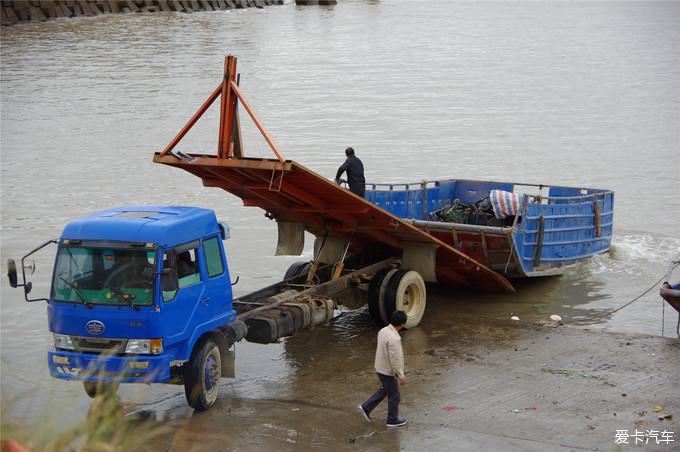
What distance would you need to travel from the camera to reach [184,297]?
33.1ft

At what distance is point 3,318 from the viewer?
15570 mm

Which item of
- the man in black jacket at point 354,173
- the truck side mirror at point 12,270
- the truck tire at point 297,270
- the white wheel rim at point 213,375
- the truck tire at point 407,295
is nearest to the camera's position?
the truck side mirror at point 12,270

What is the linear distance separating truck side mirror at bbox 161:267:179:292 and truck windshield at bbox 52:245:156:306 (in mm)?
112

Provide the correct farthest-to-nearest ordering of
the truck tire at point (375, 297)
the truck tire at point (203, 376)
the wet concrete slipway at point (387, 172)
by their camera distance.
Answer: the truck tire at point (375, 297) < the wet concrete slipway at point (387, 172) < the truck tire at point (203, 376)

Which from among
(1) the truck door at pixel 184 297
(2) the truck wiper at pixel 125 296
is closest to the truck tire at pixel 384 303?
(1) the truck door at pixel 184 297

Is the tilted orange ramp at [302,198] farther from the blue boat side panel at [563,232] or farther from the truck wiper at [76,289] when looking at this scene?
the truck wiper at [76,289]

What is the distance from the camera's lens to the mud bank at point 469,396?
9703mm

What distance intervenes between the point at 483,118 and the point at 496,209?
79.9 ft

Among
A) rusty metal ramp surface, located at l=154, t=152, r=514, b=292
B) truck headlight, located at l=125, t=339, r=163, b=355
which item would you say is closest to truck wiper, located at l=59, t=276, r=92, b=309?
truck headlight, located at l=125, t=339, r=163, b=355

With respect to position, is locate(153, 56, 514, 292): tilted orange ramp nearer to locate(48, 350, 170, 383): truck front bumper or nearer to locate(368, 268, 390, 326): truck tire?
locate(368, 268, 390, 326): truck tire

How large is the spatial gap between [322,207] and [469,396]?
11.9 ft

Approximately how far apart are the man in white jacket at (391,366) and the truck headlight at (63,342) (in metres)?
3.20

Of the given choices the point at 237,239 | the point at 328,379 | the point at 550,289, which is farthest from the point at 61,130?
the point at 328,379

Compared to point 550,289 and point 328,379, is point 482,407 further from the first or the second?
point 550,289
